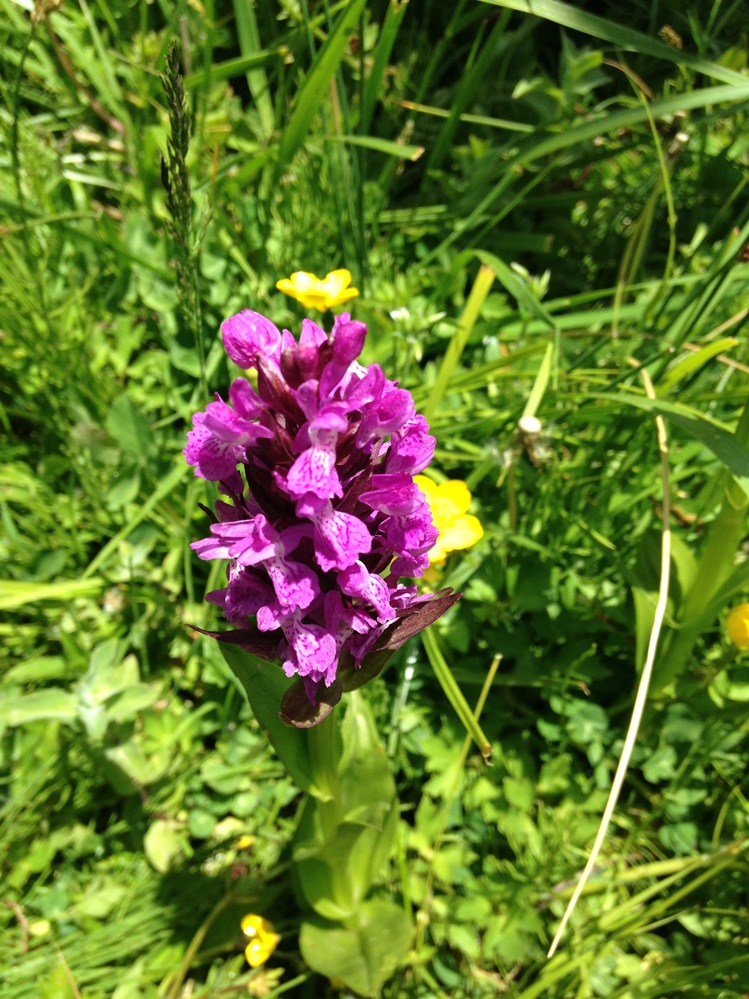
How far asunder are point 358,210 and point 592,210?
121 centimetres

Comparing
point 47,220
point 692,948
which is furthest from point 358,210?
point 692,948

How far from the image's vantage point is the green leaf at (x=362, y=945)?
1.57m

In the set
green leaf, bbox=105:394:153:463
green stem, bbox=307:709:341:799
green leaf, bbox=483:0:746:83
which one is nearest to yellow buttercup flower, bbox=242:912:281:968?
green stem, bbox=307:709:341:799

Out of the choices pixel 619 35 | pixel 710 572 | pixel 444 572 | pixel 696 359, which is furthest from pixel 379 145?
pixel 710 572

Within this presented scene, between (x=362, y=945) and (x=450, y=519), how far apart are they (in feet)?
3.20

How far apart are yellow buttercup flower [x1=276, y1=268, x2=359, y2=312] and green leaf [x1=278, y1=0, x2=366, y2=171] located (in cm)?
54

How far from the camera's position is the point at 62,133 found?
278 centimetres

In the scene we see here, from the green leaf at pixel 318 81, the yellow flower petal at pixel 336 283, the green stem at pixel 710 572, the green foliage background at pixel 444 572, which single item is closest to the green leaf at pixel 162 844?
the green foliage background at pixel 444 572

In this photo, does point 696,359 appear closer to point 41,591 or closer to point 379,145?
point 379,145

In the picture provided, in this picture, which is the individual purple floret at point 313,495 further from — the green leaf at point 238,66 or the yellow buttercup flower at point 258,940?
the green leaf at point 238,66

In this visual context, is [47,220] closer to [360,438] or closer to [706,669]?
[360,438]

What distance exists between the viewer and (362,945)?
164 cm

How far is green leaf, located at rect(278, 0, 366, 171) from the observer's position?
1.93m

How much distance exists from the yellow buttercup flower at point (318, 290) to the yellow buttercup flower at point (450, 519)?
516 mm
